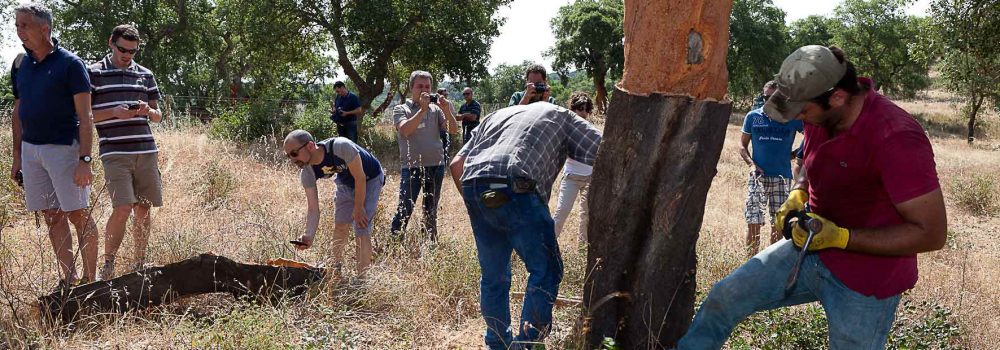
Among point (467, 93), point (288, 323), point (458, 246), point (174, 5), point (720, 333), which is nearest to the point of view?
point (720, 333)

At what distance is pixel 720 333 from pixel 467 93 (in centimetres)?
803

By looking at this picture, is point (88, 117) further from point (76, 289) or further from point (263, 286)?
point (263, 286)

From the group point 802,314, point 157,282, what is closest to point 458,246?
point 157,282

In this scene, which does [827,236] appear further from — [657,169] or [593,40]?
[593,40]

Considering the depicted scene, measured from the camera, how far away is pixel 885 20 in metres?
39.6

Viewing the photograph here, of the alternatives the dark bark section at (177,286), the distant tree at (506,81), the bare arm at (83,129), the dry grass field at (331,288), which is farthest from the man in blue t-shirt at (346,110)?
the distant tree at (506,81)

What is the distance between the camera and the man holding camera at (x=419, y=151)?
5.70 m

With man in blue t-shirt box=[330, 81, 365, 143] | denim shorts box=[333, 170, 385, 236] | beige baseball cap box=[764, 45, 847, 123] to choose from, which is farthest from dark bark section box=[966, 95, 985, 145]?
beige baseball cap box=[764, 45, 847, 123]

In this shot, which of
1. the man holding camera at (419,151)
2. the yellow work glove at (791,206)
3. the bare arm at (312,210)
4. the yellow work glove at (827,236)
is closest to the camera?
the yellow work glove at (827,236)

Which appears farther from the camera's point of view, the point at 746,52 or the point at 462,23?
the point at 746,52

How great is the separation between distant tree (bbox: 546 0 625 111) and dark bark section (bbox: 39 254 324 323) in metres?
31.1

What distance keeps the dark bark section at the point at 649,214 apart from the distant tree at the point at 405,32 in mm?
12112

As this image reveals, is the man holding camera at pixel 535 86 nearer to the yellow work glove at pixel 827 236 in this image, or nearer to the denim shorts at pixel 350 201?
the denim shorts at pixel 350 201

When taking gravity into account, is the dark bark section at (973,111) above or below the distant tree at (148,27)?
below
